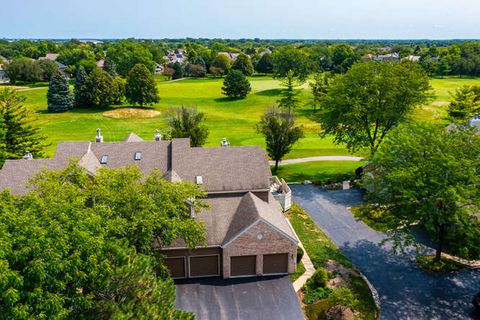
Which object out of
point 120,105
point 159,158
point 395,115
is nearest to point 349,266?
point 159,158

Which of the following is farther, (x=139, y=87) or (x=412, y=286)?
(x=139, y=87)

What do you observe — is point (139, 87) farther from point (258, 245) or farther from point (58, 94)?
point (258, 245)

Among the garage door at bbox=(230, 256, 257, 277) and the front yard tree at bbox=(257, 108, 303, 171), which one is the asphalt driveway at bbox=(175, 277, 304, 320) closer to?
the garage door at bbox=(230, 256, 257, 277)

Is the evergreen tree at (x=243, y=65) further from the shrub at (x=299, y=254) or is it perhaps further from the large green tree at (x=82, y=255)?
the large green tree at (x=82, y=255)

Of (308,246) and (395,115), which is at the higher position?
(395,115)

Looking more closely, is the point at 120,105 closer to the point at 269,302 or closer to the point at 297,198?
the point at 297,198

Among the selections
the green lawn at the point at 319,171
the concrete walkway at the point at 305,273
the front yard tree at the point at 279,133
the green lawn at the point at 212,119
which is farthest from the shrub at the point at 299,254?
the green lawn at the point at 212,119

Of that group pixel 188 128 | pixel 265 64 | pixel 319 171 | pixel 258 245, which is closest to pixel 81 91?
pixel 188 128
